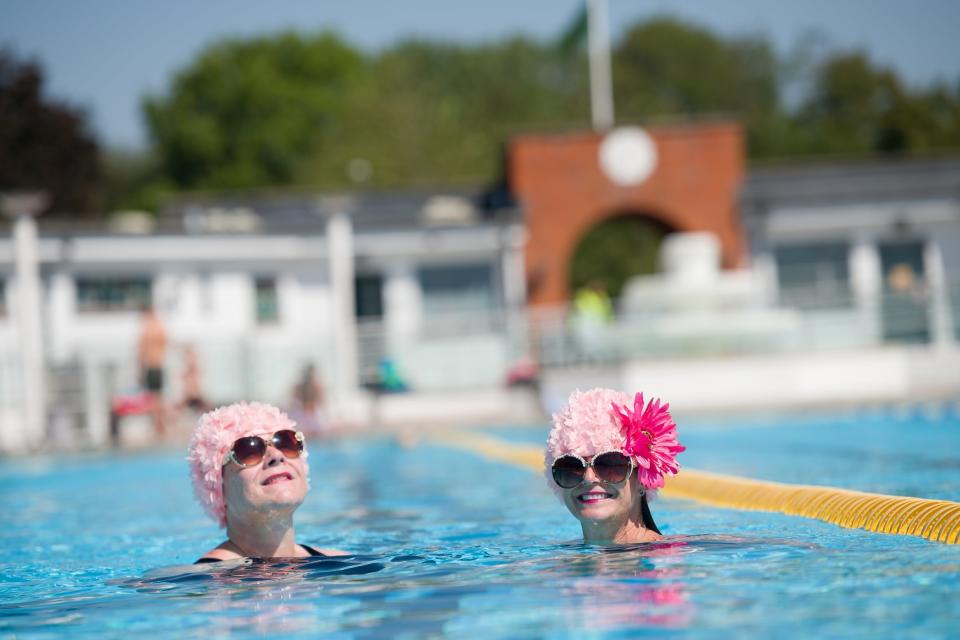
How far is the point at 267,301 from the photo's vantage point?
2936 centimetres

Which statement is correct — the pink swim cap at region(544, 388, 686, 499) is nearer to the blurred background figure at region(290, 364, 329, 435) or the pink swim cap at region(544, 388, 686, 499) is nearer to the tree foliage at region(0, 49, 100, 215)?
the blurred background figure at region(290, 364, 329, 435)

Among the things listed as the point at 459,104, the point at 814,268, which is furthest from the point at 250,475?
the point at 459,104

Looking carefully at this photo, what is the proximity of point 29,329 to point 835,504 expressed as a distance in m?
17.2

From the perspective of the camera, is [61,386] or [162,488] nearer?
[162,488]

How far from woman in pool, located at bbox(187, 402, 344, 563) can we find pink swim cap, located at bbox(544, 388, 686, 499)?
104 cm

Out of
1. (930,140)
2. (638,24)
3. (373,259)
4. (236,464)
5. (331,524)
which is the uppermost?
(638,24)

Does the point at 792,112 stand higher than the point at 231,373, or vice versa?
the point at 792,112

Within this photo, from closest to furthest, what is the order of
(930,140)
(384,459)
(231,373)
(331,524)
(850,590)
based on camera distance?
1. (850,590)
2. (331,524)
3. (384,459)
4. (231,373)
5. (930,140)

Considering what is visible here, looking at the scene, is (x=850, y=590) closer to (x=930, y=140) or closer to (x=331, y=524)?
(x=331, y=524)

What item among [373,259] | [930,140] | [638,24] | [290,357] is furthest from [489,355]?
[638,24]

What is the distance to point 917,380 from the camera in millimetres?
21531

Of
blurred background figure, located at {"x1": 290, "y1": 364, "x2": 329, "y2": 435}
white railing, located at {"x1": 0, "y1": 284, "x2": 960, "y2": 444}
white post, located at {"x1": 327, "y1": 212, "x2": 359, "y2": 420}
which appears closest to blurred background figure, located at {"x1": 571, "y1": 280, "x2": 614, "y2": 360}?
white railing, located at {"x1": 0, "y1": 284, "x2": 960, "y2": 444}

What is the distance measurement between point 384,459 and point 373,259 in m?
14.9

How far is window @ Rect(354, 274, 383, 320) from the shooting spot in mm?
30359
